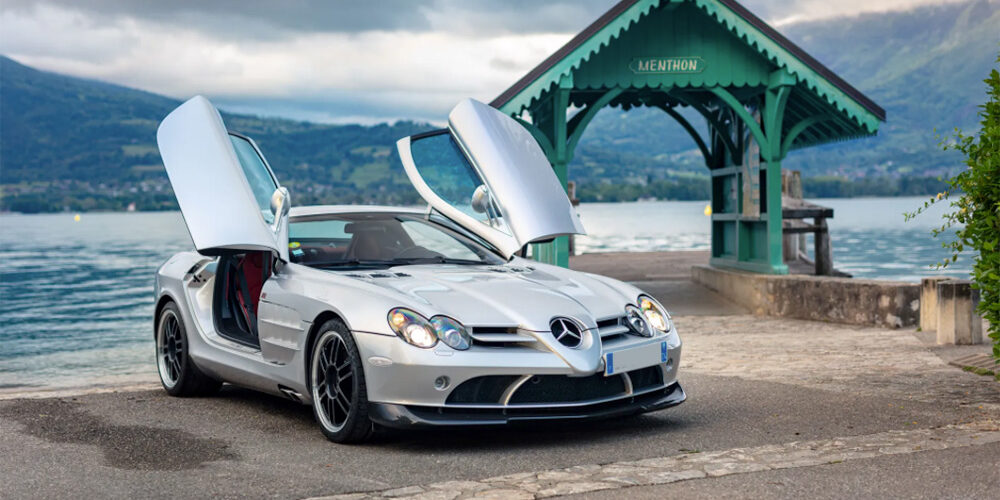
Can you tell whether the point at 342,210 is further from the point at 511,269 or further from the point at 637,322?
the point at 637,322

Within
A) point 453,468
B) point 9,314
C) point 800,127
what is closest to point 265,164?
point 453,468

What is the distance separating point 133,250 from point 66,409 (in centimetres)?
7260

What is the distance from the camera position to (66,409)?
8250 millimetres

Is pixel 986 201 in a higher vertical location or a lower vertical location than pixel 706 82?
lower

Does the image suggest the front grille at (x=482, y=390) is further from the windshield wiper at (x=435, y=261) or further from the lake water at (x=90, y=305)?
the lake water at (x=90, y=305)

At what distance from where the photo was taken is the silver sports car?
6215 millimetres

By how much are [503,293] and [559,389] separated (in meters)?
0.71

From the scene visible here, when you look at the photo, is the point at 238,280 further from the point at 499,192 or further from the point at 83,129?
the point at 83,129

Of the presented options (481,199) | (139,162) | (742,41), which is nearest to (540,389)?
(481,199)

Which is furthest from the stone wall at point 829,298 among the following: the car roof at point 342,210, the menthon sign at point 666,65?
the car roof at point 342,210

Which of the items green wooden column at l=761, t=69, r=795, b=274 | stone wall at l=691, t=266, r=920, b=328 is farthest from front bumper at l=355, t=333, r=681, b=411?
green wooden column at l=761, t=69, r=795, b=274

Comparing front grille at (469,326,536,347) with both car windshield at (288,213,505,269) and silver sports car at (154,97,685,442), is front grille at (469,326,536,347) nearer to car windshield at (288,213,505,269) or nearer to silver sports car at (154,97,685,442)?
silver sports car at (154,97,685,442)

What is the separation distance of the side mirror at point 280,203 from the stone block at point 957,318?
7164 mm

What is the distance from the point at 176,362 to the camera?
8750 millimetres
